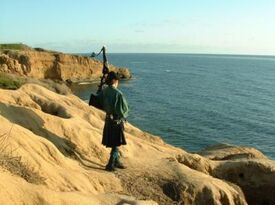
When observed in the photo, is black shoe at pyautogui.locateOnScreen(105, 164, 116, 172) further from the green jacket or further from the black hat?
the black hat

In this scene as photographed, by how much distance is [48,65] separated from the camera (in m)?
70.4

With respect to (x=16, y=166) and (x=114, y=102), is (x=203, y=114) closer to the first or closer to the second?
(x=114, y=102)

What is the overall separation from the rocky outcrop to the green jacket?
45.7 meters

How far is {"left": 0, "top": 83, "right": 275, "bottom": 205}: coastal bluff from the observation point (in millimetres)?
8502

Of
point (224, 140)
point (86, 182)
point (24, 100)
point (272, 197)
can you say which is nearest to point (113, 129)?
point (86, 182)

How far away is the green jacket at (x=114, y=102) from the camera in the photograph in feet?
38.2

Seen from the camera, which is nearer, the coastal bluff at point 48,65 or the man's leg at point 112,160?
the man's leg at point 112,160

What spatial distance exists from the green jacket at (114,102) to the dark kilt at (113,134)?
227 mm

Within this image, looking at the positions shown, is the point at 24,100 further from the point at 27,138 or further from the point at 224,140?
the point at 224,140

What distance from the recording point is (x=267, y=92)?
69.4m

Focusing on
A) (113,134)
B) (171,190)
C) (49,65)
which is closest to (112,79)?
(113,134)

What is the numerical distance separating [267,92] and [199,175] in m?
58.9

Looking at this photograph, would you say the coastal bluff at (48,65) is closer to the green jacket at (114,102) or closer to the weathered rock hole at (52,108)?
the weathered rock hole at (52,108)

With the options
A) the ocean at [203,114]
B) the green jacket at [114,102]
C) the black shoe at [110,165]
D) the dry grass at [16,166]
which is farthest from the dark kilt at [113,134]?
the ocean at [203,114]
